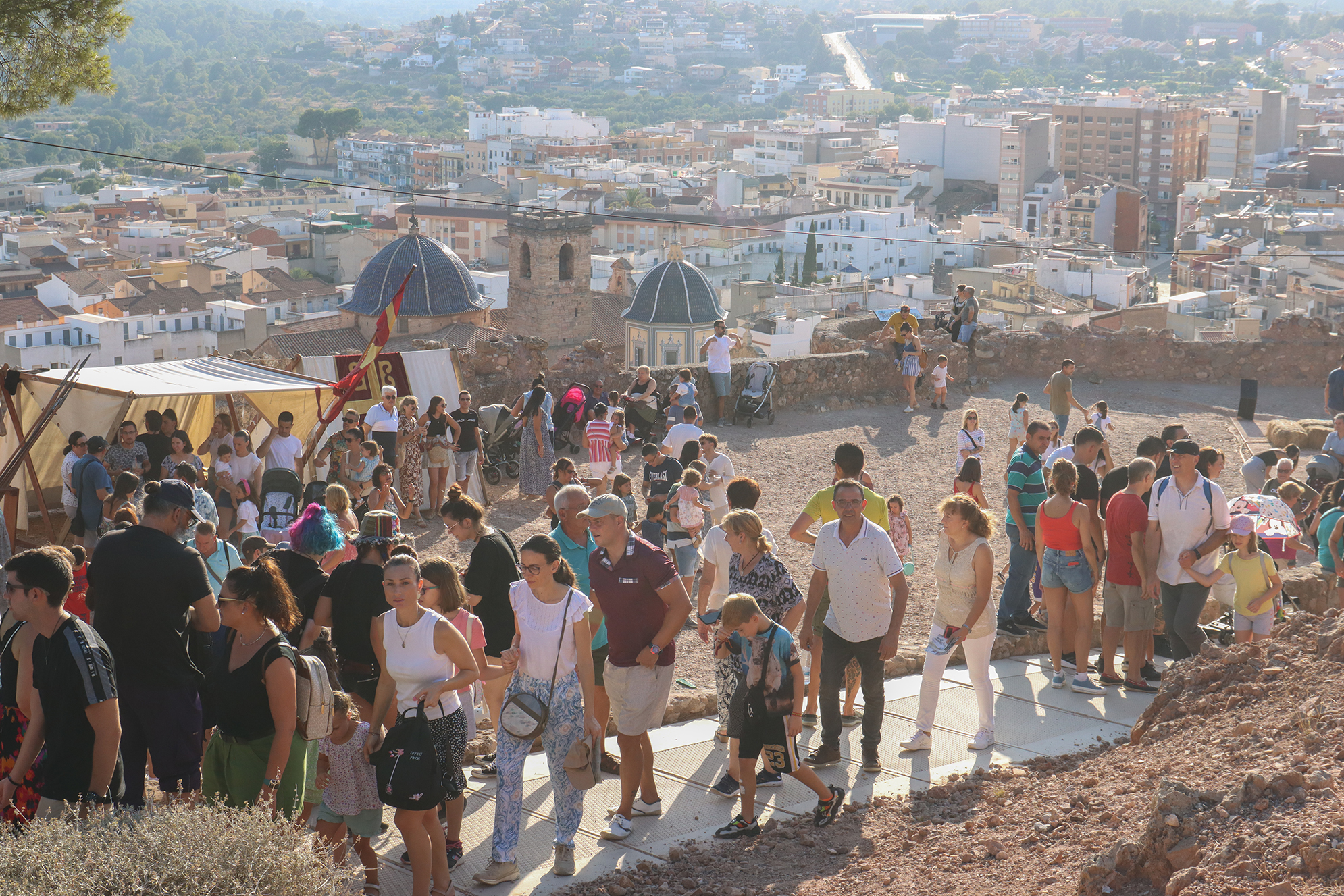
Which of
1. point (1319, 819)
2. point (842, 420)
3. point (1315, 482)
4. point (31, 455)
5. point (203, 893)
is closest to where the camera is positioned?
point (203, 893)

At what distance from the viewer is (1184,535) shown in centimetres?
686

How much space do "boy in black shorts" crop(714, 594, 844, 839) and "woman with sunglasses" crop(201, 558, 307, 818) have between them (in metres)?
1.63

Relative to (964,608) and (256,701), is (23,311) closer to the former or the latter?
(964,608)

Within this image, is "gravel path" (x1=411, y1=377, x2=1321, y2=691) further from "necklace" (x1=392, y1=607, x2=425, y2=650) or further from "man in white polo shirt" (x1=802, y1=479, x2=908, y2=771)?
"necklace" (x1=392, y1=607, x2=425, y2=650)

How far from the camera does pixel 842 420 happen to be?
51.2 ft

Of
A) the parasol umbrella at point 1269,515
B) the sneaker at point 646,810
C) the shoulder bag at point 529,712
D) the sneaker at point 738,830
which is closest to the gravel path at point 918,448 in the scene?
the parasol umbrella at point 1269,515

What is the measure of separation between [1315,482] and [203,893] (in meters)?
9.98

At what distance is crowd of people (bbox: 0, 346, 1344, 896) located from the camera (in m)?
4.35

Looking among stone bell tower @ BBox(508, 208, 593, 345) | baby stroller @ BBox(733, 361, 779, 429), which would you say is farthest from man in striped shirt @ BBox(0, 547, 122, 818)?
stone bell tower @ BBox(508, 208, 593, 345)

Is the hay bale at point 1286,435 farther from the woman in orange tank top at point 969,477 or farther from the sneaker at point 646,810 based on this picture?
the sneaker at point 646,810

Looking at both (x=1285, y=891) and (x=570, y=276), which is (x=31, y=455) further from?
(x=570, y=276)

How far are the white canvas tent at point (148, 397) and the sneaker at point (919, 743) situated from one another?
6.04m

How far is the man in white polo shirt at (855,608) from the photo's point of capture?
578cm

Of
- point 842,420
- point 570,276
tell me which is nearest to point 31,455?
point 842,420
